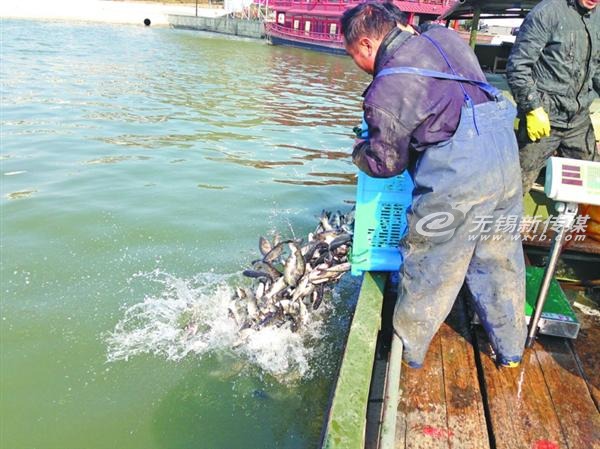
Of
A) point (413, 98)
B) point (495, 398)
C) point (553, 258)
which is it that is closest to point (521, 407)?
point (495, 398)

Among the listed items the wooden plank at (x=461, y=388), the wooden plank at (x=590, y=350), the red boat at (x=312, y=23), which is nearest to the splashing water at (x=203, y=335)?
the wooden plank at (x=461, y=388)

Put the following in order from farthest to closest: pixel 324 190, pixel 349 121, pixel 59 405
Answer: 1. pixel 349 121
2. pixel 324 190
3. pixel 59 405

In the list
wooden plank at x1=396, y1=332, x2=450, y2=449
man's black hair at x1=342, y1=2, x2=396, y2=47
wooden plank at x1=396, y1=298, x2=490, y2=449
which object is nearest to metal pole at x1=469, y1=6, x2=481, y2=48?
man's black hair at x1=342, y1=2, x2=396, y2=47

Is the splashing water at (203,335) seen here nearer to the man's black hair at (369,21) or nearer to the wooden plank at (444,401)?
the wooden plank at (444,401)

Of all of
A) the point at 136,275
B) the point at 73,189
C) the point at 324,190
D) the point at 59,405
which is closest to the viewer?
the point at 59,405

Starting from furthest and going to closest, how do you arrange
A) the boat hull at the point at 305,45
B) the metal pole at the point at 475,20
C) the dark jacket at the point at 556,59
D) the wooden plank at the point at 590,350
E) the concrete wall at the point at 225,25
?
the concrete wall at the point at 225,25, the boat hull at the point at 305,45, the metal pole at the point at 475,20, the dark jacket at the point at 556,59, the wooden plank at the point at 590,350

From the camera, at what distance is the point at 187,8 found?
230ft

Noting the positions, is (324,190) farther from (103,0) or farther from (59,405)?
(103,0)

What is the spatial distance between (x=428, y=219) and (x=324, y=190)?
6.60m

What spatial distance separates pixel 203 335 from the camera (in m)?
5.05

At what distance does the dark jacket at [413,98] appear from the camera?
2711 mm

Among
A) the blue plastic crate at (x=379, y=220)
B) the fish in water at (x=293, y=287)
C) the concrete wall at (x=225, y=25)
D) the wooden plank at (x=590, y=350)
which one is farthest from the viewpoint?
the concrete wall at (x=225, y=25)

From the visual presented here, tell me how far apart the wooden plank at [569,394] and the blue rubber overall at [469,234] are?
0.28 m

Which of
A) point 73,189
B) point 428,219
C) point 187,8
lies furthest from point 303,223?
point 187,8
